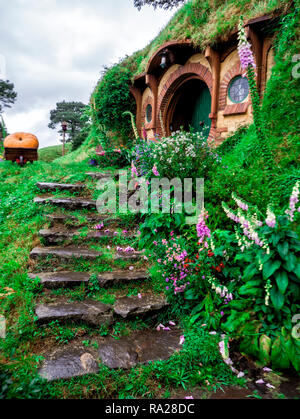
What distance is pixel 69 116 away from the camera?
24.5m

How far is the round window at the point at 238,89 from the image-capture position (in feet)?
19.0

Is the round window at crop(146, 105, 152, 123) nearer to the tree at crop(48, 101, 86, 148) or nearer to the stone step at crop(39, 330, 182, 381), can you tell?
the stone step at crop(39, 330, 182, 381)

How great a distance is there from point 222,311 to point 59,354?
1462 millimetres

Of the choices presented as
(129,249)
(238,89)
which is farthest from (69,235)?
(238,89)

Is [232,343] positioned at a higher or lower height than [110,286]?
lower

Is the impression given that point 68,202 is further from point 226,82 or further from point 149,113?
point 149,113

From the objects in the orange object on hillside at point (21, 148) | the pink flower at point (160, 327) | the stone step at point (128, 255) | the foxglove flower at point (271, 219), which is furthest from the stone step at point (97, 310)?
the orange object on hillside at point (21, 148)

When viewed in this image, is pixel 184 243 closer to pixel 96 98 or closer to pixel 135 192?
pixel 135 192

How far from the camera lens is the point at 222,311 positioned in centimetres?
233

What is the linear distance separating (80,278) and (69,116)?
980 inches

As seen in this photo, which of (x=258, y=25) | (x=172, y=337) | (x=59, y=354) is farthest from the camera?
(x=258, y=25)

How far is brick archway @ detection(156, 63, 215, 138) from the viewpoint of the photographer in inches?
265

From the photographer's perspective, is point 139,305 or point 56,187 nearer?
point 139,305
